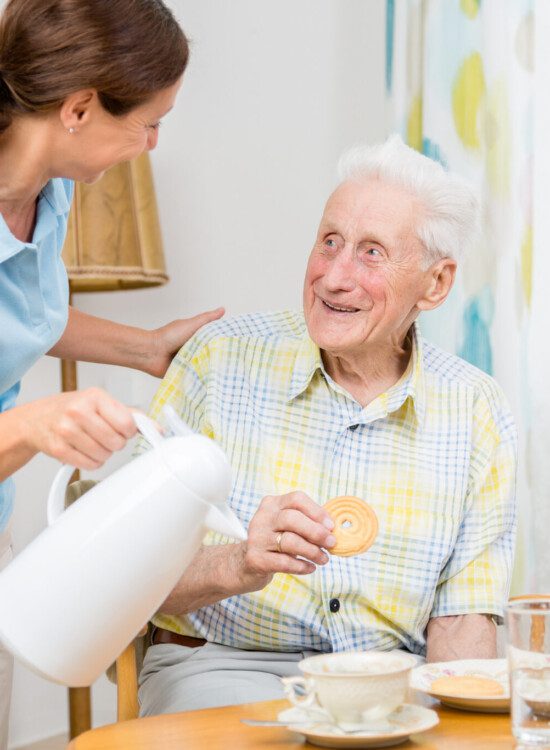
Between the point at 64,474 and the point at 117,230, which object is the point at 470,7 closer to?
the point at 117,230

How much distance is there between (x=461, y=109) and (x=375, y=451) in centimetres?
88

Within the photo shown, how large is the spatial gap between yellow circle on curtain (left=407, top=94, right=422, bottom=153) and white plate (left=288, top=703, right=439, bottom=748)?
153 cm

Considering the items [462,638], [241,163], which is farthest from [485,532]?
[241,163]

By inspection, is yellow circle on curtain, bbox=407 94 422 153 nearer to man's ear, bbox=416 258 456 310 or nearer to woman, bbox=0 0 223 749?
man's ear, bbox=416 258 456 310

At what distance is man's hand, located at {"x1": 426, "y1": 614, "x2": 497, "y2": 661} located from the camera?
1458mm

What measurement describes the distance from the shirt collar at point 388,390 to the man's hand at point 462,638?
1.01 feet

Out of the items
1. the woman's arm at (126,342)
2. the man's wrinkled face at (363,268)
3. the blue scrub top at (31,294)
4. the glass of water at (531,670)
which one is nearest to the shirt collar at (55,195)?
the blue scrub top at (31,294)

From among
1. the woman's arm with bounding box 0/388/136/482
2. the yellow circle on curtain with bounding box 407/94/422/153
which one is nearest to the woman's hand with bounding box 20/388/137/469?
the woman's arm with bounding box 0/388/136/482

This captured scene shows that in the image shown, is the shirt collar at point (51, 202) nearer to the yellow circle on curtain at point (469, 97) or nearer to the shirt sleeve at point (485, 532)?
the shirt sleeve at point (485, 532)

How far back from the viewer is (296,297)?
269cm

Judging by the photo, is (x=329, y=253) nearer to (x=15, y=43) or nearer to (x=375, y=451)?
(x=375, y=451)

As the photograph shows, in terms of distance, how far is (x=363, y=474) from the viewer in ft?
5.08

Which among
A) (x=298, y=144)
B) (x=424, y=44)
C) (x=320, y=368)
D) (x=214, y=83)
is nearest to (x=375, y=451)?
(x=320, y=368)

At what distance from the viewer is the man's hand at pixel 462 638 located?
1.46 m
